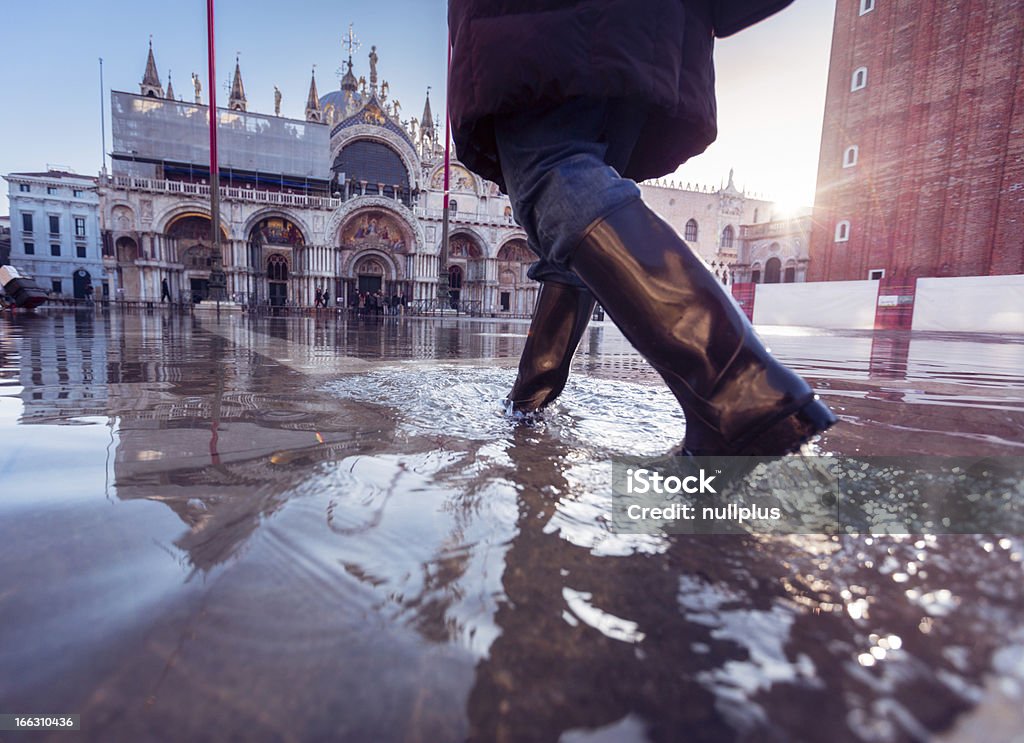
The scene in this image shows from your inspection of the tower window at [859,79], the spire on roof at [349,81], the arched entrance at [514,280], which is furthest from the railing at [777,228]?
the spire on roof at [349,81]

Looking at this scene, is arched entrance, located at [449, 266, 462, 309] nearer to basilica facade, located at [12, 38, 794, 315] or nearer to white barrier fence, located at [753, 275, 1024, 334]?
basilica facade, located at [12, 38, 794, 315]

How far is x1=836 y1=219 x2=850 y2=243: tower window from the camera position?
1805cm

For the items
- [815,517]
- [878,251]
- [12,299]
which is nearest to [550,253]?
[815,517]

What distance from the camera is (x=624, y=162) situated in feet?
3.49

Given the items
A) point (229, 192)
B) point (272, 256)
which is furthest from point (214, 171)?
point (272, 256)

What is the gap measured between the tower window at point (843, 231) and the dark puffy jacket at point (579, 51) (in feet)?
68.8

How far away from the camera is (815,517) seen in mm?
673

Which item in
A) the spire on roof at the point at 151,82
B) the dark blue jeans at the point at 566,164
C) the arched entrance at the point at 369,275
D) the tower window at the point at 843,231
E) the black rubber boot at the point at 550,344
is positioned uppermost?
the spire on roof at the point at 151,82

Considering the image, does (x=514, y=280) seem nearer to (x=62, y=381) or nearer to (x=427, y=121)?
(x=427, y=121)

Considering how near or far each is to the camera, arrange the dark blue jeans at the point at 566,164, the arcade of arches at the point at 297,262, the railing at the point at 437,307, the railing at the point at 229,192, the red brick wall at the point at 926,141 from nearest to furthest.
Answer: the dark blue jeans at the point at 566,164 → the red brick wall at the point at 926,141 → the railing at the point at 437,307 → the railing at the point at 229,192 → the arcade of arches at the point at 297,262

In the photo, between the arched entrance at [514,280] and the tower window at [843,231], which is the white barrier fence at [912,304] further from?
the arched entrance at [514,280]

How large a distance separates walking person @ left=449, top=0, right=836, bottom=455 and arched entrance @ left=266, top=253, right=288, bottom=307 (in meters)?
30.2

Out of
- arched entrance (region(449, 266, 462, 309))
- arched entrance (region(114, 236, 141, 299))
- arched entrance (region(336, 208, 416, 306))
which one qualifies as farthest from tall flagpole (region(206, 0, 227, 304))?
arched entrance (region(449, 266, 462, 309))

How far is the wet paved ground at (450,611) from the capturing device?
1.12ft
